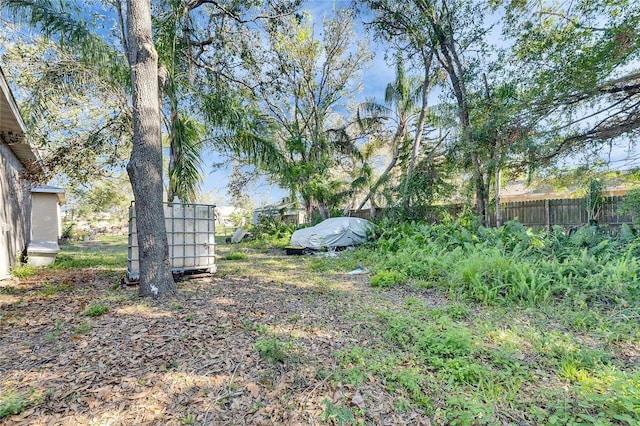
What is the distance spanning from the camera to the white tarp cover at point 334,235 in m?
8.62

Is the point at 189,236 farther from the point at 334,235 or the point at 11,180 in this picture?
the point at 334,235

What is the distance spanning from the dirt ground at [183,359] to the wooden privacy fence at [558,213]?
6.82 metres

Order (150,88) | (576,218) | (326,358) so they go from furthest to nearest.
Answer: (576,218) → (150,88) → (326,358)

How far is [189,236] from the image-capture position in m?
5.10

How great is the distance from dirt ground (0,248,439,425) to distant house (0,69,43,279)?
1954mm

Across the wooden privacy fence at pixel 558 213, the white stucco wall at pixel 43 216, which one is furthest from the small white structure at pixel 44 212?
the wooden privacy fence at pixel 558 213

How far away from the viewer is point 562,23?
5.93 m

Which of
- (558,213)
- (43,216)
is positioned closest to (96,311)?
(43,216)

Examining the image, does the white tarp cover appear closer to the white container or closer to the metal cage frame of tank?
the metal cage frame of tank

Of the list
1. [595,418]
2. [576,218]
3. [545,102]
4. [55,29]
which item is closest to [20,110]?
[55,29]

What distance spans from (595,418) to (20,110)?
8.06m

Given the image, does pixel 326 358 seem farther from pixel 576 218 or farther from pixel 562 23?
pixel 576 218

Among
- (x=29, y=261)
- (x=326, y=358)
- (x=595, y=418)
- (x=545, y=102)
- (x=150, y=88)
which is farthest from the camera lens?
(x=29, y=261)

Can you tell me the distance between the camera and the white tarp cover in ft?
28.3
